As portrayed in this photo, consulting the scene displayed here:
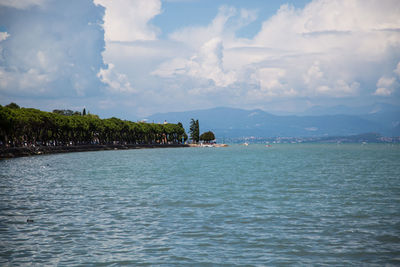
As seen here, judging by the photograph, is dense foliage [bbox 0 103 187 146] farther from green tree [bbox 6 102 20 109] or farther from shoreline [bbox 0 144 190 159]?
shoreline [bbox 0 144 190 159]

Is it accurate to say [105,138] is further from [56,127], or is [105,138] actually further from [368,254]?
[368,254]

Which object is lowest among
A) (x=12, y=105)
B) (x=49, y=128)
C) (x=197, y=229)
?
(x=197, y=229)

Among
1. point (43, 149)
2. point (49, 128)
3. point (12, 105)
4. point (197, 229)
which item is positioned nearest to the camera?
point (197, 229)

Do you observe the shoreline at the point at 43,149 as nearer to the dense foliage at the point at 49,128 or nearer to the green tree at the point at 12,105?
the dense foliage at the point at 49,128

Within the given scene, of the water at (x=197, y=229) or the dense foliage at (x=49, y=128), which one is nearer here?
the water at (x=197, y=229)

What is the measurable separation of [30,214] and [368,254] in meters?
17.0

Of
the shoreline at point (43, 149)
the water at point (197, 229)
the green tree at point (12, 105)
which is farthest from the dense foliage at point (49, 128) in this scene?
the water at point (197, 229)

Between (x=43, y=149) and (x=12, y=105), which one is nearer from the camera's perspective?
(x=43, y=149)

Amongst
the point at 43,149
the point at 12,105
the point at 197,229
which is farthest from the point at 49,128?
the point at 197,229

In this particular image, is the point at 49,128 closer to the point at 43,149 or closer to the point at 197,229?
the point at 43,149

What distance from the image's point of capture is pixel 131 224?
826 inches

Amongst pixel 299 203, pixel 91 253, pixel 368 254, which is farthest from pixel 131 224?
pixel 299 203

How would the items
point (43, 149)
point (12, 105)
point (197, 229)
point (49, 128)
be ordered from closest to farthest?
1. point (197, 229)
2. point (43, 149)
3. point (49, 128)
4. point (12, 105)

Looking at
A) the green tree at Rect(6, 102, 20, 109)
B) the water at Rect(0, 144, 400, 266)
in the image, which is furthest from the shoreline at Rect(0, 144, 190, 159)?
the water at Rect(0, 144, 400, 266)
